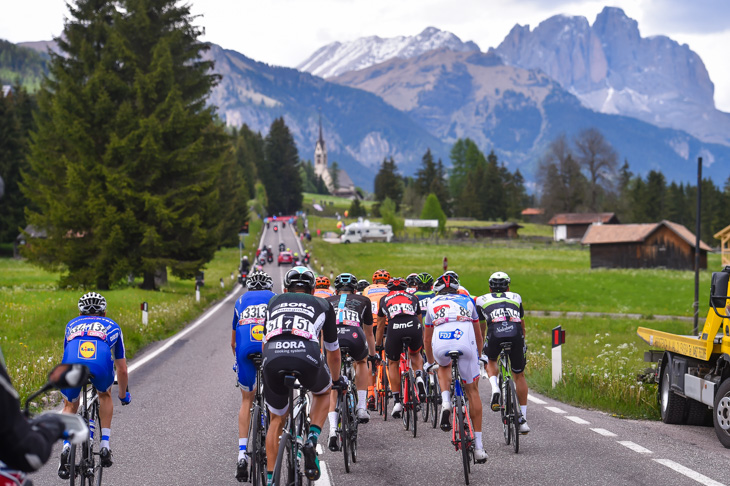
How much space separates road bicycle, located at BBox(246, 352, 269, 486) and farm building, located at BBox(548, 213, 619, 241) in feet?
386

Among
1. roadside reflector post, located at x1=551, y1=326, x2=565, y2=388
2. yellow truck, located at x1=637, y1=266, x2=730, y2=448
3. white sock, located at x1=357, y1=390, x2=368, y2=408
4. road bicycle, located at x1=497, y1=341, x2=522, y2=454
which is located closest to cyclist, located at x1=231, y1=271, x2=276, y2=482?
white sock, located at x1=357, y1=390, x2=368, y2=408

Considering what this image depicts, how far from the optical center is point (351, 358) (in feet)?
31.3

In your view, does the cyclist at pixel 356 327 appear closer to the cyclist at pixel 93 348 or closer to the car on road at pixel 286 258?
the cyclist at pixel 93 348

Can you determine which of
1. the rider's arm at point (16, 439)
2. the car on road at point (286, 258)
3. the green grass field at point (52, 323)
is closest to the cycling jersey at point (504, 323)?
the green grass field at point (52, 323)

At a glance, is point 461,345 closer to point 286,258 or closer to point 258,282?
point 258,282

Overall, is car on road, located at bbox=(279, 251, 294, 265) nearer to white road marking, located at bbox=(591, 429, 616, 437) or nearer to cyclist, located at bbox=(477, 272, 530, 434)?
white road marking, located at bbox=(591, 429, 616, 437)

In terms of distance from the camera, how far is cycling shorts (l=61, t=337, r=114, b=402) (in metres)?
6.66

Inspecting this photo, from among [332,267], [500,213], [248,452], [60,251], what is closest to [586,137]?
[500,213]

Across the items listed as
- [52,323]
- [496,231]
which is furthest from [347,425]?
[496,231]

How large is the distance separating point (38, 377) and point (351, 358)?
17.4 feet

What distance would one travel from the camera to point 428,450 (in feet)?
29.2

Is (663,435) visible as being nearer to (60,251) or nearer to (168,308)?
(168,308)

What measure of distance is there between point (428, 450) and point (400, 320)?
2034 millimetres

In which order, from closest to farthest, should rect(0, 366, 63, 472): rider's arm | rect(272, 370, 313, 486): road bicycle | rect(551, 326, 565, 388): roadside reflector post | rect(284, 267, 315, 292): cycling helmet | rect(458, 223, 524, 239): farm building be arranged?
rect(0, 366, 63, 472): rider's arm < rect(272, 370, 313, 486): road bicycle < rect(284, 267, 315, 292): cycling helmet < rect(551, 326, 565, 388): roadside reflector post < rect(458, 223, 524, 239): farm building
